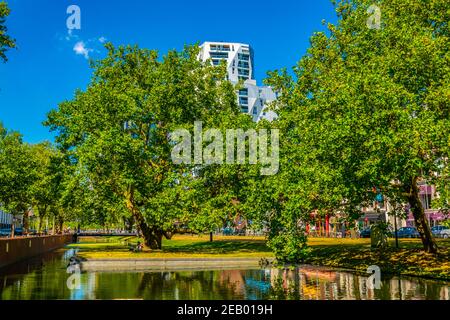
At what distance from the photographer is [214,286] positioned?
22062 millimetres

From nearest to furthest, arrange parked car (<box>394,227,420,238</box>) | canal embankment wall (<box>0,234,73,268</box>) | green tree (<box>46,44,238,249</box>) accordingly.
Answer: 1. canal embankment wall (<box>0,234,73,268</box>)
2. green tree (<box>46,44,238,249</box>)
3. parked car (<box>394,227,420,238</box>)

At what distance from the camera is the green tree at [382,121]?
74.5ft

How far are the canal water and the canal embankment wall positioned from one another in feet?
13.3

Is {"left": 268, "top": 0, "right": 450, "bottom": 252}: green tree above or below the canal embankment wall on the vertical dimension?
above

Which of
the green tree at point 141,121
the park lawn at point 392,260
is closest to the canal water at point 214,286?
the park lawn at point 392,260

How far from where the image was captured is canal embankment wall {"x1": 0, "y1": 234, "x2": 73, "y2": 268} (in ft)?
107

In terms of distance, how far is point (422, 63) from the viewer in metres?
27.1

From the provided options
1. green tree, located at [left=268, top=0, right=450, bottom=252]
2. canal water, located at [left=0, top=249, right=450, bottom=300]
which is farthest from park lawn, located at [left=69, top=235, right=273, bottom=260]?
green tree, located at [left=268, top=0, right=450, bottom=252]

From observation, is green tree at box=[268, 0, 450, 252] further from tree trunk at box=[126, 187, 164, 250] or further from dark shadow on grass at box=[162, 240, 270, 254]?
tree trunk at box=[126, 187, 164, 250]

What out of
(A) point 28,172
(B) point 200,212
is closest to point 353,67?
(B) point 200,212

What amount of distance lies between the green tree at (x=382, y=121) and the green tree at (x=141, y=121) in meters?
10.3

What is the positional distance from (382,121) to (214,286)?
1082 centimetres

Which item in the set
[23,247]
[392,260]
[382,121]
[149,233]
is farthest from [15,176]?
[382,121]
